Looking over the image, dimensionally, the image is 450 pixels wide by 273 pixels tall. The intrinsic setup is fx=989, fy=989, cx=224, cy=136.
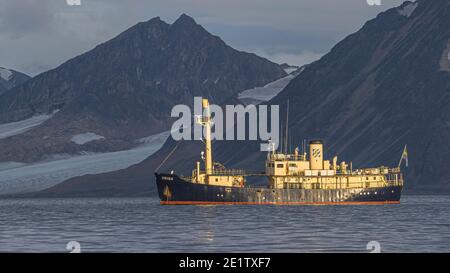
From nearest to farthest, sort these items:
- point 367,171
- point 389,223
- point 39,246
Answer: point 39,246 < point 389,223 < point 367,171

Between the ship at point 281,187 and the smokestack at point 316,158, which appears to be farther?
the smokestack at point 316,158

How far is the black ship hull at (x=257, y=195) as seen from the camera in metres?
180

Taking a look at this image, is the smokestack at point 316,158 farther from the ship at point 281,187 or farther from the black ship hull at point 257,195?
the black ship hull at point 257,195

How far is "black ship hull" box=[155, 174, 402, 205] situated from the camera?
590 ft

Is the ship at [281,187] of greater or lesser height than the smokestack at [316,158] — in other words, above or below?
below

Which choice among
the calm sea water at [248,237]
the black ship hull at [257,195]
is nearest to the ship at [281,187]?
the black ship hull at [257,195]

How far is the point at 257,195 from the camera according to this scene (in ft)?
601

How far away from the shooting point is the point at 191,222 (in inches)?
4493

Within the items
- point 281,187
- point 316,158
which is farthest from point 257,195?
point 316,158

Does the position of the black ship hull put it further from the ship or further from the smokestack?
the smokestack
